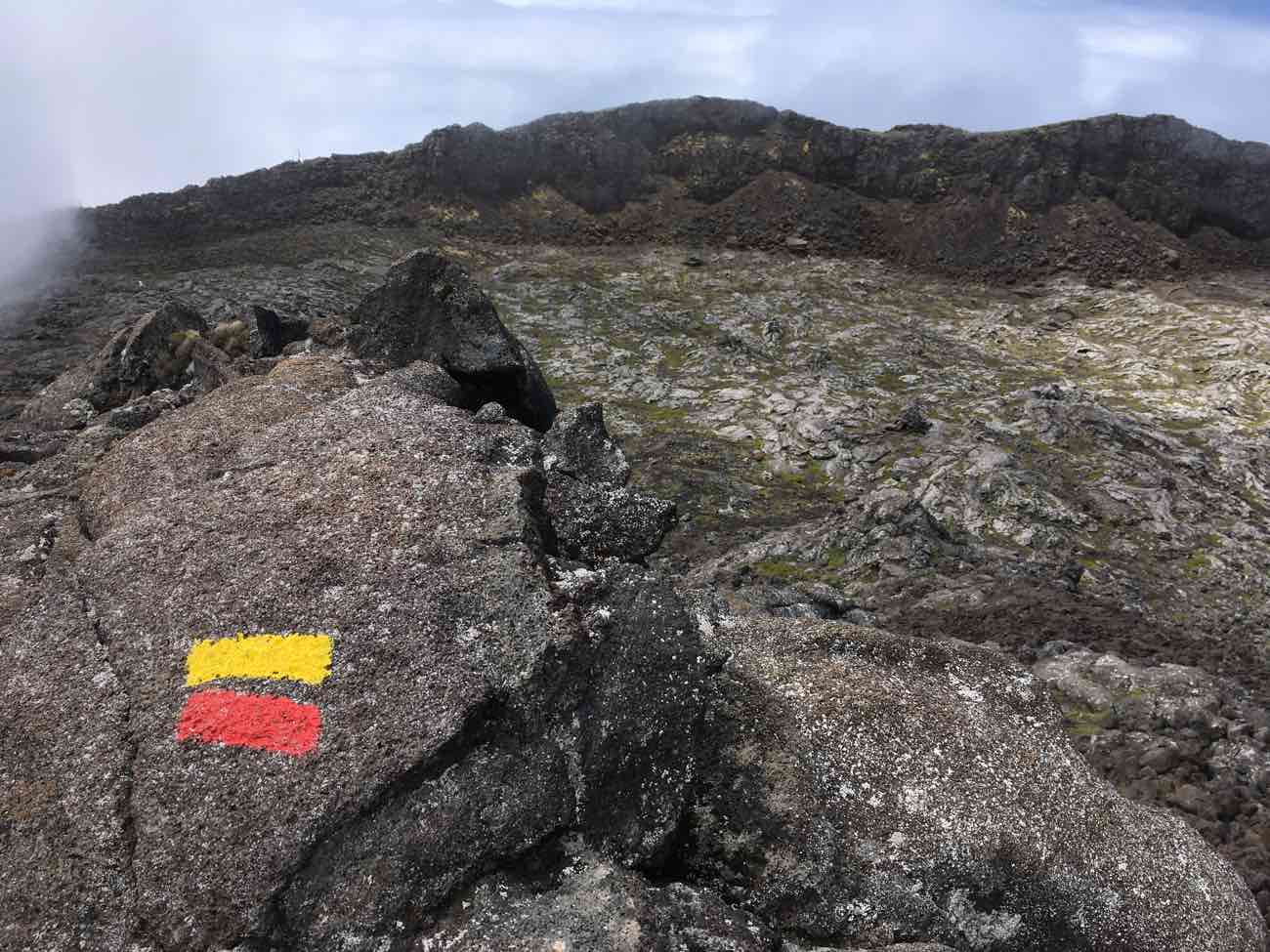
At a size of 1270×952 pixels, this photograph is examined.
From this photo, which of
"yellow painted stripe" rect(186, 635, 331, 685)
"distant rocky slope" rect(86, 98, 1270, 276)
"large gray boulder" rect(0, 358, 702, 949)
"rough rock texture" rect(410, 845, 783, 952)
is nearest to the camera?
"rough rock texture" rect(410, 845, 783, 952)

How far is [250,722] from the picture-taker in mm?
4594

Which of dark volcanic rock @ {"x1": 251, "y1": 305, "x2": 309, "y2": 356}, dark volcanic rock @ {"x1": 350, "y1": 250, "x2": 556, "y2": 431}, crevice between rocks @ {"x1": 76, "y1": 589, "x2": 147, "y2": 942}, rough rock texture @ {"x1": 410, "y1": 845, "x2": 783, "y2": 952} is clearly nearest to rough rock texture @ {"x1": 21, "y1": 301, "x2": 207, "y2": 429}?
dark volcanic rock @ {"x1": 251, "y1": 305, "x2": 309, "y2": 356}

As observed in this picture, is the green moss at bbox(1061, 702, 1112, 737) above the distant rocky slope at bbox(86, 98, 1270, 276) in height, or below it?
below

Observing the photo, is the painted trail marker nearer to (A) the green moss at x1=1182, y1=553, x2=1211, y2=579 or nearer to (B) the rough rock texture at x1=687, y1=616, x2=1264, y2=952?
(B) the rough rock texture at x1=687, y1=616, x2=1264, y2=952

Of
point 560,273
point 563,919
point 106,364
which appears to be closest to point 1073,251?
point 560,273

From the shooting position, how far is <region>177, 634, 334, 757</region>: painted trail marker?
14.9 ft

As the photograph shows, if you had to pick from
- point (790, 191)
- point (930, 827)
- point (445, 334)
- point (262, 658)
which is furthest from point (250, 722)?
point (790, 191)

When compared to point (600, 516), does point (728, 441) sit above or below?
below

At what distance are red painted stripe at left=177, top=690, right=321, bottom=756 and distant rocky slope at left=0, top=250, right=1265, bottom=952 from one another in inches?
0.6

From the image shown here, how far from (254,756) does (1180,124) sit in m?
37.6

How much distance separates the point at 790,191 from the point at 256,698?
32538mm

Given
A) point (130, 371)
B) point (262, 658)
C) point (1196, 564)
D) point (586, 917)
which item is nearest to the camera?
point (586, 917)

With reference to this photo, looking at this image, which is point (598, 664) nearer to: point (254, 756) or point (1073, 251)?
point (254, 756)

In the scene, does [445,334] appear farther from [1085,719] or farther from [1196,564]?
[1196,564]
